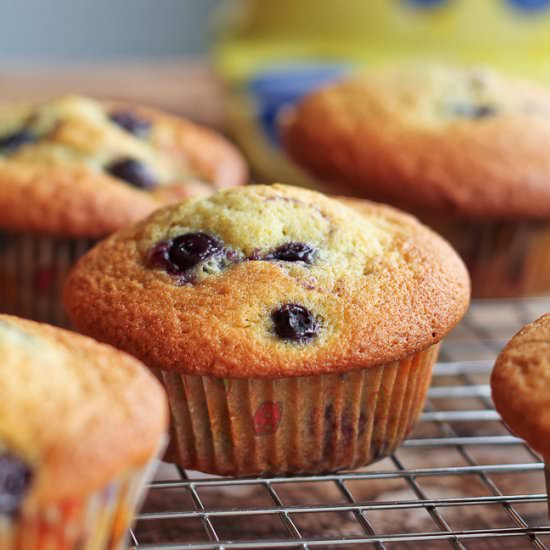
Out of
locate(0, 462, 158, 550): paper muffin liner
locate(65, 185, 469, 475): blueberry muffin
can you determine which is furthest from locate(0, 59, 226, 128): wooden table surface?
locate(0, 462, 158, 550): paper muffin liner

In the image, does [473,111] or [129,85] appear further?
[129,85]

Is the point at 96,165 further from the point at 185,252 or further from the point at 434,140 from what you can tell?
the point at 434,140

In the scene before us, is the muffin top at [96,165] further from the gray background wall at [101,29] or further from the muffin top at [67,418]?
the gray background wall at [101,29]

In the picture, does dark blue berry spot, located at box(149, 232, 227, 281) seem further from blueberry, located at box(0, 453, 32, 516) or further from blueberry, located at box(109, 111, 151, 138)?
blueberry, located at box(109, 111, 151, 138)

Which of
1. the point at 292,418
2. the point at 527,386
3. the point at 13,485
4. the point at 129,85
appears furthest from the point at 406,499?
the point at 129,85

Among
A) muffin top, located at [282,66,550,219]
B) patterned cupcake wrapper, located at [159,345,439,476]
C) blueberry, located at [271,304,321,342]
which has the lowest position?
patterned cupcake wrapper, located at [159,345,439,476]

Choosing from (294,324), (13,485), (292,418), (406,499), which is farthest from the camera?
(406,499)
